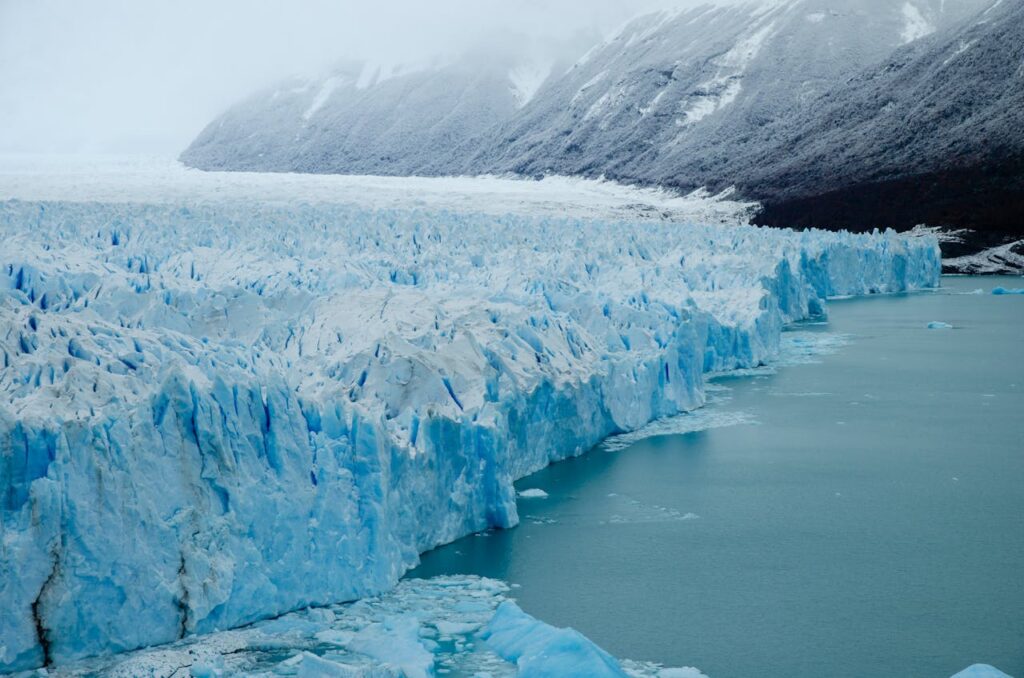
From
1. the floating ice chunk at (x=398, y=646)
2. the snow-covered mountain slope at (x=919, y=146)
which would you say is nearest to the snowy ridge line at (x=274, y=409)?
the floating ice chunk at (x=398, y=646)

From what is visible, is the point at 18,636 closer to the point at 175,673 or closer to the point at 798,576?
the point at 175,673

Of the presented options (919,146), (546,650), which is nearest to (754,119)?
(919,146)

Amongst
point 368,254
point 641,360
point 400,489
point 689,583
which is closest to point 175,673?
point 400,489

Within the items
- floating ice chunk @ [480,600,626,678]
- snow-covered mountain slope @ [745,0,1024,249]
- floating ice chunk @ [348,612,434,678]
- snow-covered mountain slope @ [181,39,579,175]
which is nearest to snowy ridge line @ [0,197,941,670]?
floating ice chunk @ [348,612,434,678]

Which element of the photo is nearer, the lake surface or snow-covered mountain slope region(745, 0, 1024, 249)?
the lake surface

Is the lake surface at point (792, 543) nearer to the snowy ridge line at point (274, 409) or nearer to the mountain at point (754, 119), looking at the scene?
the snowy ridge line at point (274, 409)

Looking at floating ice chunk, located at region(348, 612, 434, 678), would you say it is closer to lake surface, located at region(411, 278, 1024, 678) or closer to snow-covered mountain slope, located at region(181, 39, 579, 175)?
lake surface, located at region(411, 278, 1024, 678)
